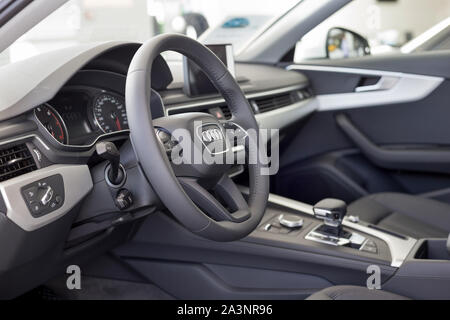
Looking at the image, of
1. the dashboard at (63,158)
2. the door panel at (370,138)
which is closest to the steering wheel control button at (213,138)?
the dashboard at (63,158)

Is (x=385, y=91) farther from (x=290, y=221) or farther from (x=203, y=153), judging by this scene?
(x=203, y=153)

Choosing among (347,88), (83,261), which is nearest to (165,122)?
(83,261)

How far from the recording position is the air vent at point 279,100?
185cm

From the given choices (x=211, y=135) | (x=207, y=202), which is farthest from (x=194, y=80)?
(x=207, y=202)

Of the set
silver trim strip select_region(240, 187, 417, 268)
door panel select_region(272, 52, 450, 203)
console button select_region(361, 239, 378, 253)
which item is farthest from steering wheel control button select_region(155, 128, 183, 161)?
door panel select_region(272, 52, 450, 203)

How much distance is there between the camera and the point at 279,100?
2.01 metres

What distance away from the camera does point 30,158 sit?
1.00 metres

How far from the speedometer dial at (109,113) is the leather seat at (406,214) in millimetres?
896

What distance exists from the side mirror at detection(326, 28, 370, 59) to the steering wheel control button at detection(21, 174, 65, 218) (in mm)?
1553

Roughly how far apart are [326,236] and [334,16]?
109 centimetres

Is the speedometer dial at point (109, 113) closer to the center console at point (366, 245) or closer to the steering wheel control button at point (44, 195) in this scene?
the steering wheel control button at point (44, 195)

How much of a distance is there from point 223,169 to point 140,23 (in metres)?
3.16

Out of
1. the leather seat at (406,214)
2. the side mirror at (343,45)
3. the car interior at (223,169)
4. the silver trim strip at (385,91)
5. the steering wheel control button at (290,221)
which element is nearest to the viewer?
the car interior at (223,169)

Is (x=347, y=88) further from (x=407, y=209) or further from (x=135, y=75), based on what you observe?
(x=135, y=75)
